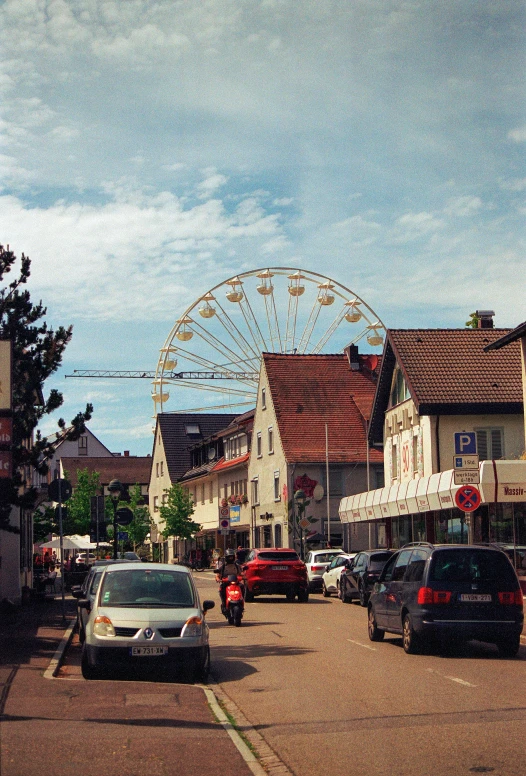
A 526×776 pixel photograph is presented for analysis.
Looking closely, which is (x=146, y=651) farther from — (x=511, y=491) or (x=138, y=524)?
(x=138, y=524)

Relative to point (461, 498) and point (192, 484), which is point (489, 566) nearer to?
point (461, 498)

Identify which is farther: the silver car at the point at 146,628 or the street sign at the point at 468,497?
the street sign at the point at 468,497

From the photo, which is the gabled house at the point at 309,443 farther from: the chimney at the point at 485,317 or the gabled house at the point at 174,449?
the gabled house at the point at 174,449

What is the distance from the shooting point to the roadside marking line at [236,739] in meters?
8.23

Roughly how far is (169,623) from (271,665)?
263 centimetres

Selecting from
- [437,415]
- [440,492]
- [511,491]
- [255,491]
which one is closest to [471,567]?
[511,491]

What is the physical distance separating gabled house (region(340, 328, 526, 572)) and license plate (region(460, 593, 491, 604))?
1845cm

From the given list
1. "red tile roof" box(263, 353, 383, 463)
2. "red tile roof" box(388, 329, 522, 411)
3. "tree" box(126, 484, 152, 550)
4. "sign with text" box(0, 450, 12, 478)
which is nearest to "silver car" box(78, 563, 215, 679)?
"sign with text" box(0, 450, 12, 478)

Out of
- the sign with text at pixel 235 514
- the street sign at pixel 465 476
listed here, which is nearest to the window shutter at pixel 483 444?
the street sign at pixel 465 476

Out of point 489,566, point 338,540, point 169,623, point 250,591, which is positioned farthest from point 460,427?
point 169,623

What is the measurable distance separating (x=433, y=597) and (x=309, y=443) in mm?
44922

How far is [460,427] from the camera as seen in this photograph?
136 feet

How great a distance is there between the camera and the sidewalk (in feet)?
26.3

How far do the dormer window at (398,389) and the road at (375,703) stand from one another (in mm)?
24253
